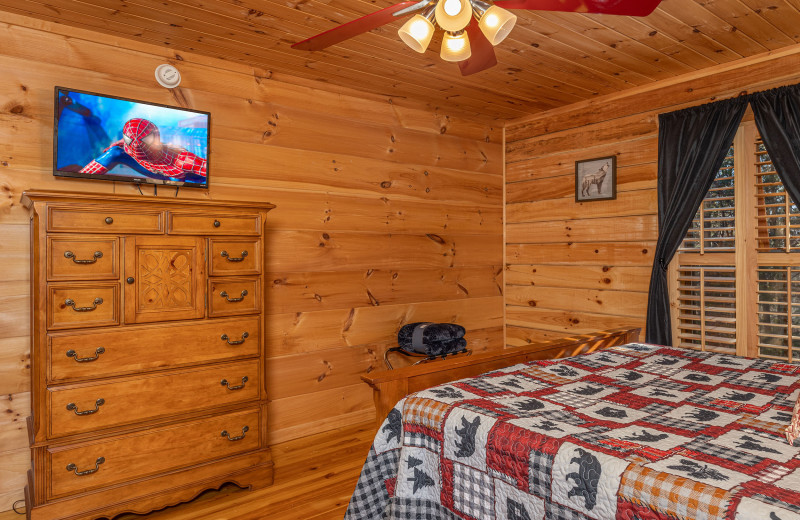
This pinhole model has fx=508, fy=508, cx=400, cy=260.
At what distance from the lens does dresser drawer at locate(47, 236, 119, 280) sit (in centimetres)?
220

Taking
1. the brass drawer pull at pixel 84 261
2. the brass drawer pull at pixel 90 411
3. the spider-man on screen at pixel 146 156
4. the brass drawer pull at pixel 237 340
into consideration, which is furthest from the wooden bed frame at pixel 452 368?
the spider-man on screen at pixel 146 156

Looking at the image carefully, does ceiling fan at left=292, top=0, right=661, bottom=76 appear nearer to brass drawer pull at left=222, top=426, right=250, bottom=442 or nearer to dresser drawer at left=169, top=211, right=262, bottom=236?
dresser drawer at left=169, top=211, right=262, bottom=236

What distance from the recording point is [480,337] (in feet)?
14.8

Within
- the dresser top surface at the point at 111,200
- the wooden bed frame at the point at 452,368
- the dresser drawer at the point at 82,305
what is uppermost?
the dresser top surface at the point at 111,200

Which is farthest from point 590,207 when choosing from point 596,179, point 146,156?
point 146,156

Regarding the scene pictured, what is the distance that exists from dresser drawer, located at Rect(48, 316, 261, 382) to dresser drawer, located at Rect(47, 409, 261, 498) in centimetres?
31

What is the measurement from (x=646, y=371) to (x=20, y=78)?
3.29m

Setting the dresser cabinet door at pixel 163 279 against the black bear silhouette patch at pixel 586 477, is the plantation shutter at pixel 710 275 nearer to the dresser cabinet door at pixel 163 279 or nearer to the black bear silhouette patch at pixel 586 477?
the black bear silhouette patch at pixel 586 477

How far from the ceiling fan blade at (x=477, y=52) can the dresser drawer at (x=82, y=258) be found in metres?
1.81

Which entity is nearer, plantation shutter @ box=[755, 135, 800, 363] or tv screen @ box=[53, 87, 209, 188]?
tv screen @ box=[53, 87, 209, 188]

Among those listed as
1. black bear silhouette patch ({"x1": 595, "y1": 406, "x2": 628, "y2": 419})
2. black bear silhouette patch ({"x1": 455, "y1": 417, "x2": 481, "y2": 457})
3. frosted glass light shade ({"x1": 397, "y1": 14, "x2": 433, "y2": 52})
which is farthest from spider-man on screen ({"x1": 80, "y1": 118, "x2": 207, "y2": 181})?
black bear silhouette patch ({"x1": 595, "y1": 406, "x2": 628, "y2": 419})

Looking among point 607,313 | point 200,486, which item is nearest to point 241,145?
point 200,486

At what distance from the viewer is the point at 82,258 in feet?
7.43

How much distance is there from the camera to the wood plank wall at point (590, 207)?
345 centimetres
